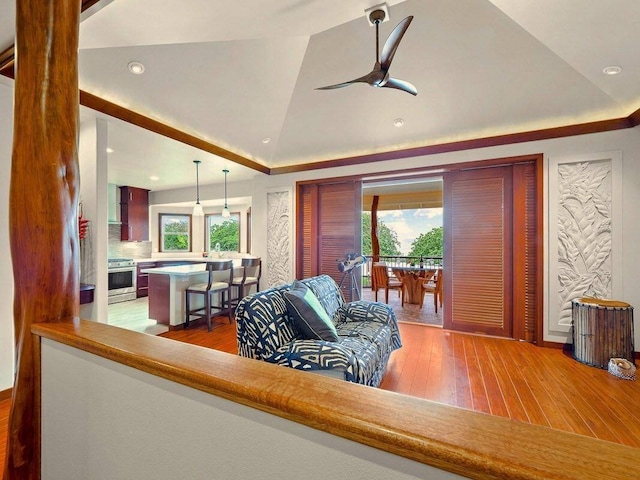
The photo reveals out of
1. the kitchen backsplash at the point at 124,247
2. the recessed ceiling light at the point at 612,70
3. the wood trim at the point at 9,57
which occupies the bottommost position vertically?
the kitchen backsplash at the point at 124,247

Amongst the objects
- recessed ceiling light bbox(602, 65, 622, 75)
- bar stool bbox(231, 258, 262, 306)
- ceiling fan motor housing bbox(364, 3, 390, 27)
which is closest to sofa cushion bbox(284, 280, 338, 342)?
ceiling fan motor housing bbox(364, 3, 390, 27)

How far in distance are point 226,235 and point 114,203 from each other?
244cm

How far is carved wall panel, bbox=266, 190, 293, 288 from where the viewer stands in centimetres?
512

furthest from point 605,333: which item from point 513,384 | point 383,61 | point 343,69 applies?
point 343,69

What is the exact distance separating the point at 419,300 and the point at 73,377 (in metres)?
5.37

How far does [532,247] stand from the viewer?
3598 millimetres

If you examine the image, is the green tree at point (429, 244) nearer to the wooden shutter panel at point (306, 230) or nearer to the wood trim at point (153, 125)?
the wooden shutter panel at point (306, 230)

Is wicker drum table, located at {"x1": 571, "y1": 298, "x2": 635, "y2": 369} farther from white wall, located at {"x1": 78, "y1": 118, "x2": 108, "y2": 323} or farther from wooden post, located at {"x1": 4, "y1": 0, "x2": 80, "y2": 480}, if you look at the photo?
white wall, located at {"x1": 78, "y1": 118, "x2": 108, "y2": 323}

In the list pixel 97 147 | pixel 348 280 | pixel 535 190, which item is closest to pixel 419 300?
pixel 348 280

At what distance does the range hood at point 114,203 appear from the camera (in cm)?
625

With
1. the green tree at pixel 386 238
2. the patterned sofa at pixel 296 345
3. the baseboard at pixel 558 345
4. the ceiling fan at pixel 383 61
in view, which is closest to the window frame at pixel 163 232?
the green tree at pixel 386 238

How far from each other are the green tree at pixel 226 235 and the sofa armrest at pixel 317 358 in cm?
573

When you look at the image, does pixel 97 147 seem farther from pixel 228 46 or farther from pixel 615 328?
pixel 615 328

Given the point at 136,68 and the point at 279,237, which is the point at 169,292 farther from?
the point at 136,68
